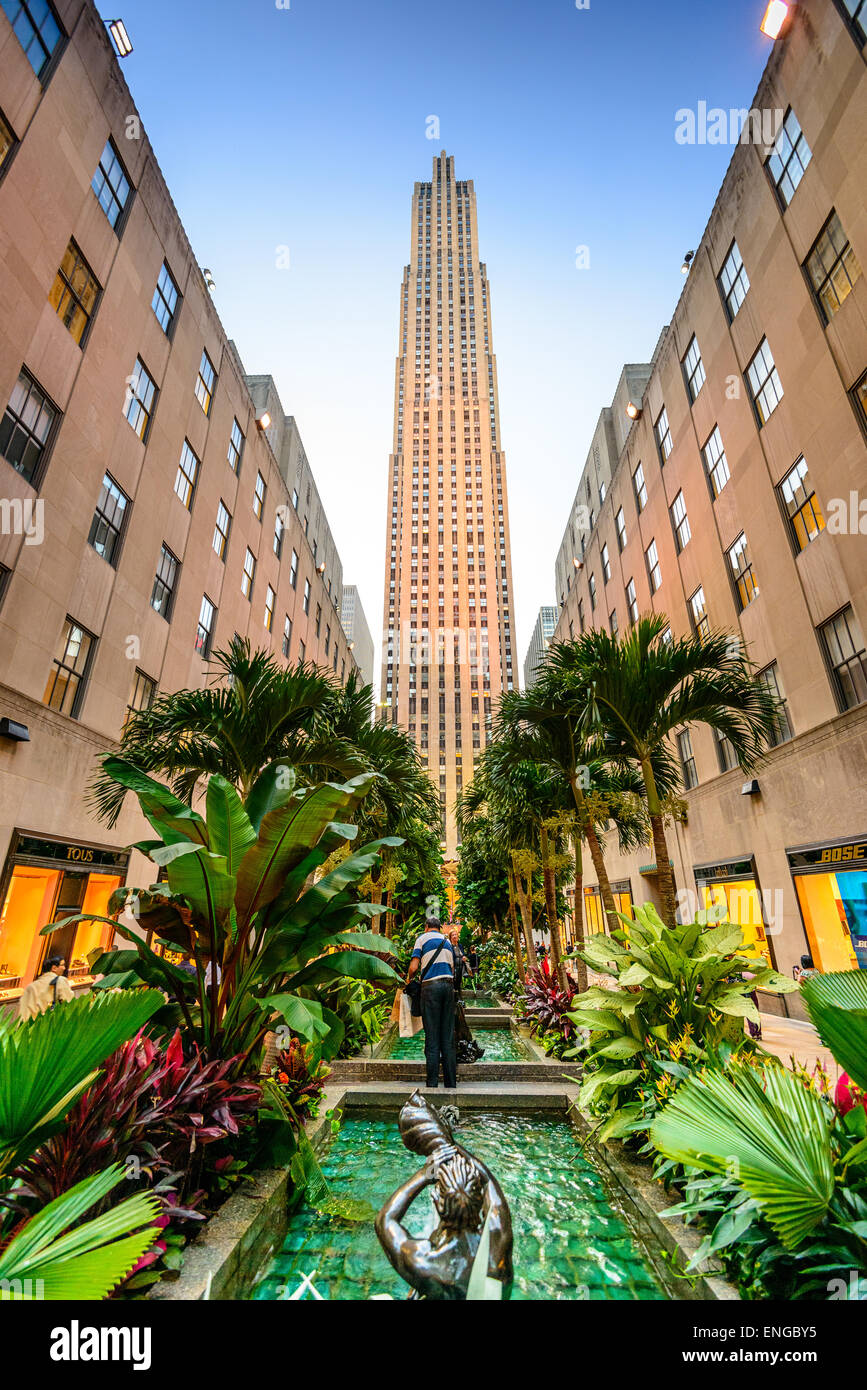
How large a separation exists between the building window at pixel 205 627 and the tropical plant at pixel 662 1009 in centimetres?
1699

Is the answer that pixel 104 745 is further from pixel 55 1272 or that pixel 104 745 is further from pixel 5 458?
pixel 55 1272

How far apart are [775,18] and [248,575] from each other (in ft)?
68.5

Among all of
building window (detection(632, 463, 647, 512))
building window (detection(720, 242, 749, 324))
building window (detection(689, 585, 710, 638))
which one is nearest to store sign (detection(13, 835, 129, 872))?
building window (detection(689, 585, 710, 638))

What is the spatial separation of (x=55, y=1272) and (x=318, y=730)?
26.4ft

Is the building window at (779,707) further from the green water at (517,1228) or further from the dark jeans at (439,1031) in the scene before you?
the green water at (517,1228)

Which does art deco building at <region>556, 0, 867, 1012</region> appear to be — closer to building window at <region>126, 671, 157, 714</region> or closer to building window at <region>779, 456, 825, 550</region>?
building window at <region>779, 456, 825, 550</region>

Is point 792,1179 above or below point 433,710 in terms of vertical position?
below

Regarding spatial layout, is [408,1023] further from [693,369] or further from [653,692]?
[693,369]

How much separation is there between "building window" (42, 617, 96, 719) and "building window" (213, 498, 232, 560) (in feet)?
26.2

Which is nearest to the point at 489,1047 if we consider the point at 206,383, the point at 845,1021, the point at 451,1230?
the point at 451,1230

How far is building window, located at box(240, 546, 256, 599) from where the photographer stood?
894 inches

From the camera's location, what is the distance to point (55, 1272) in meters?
1.73

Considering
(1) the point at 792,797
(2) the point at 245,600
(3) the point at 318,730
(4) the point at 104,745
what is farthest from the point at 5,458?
(1) the point at 792,797

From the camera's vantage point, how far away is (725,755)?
59.0ft
